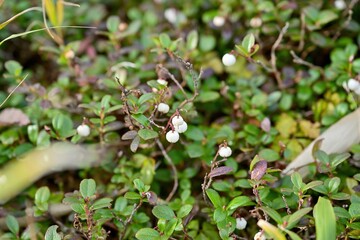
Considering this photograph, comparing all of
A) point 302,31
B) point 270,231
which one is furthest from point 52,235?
point 302,31

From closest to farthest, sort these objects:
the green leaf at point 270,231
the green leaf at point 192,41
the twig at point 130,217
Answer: the green leaf at point 270,231
the twig at point 130,217
the green leaf at point 192,41

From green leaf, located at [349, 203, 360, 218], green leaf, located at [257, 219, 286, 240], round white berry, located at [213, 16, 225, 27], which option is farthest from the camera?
round white berry, located at [213, 16, 225, 27]

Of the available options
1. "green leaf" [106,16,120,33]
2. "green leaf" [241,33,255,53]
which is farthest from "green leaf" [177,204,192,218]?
"green leaf" [106,16,120,33]

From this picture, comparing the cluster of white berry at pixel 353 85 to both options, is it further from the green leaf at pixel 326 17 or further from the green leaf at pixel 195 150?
the green leaf at pixel 195 150

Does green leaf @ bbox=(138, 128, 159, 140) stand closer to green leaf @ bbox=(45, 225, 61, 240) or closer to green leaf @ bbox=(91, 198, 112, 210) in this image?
green leaf @ bbox=(91, 198, 112, 210)

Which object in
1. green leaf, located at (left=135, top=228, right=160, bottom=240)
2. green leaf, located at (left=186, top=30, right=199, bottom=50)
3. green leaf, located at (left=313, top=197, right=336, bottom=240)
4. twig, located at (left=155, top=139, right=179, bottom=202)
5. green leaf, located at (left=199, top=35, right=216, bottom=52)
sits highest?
green leaf, located at (left=186, top=30, right=199, bottom=50)

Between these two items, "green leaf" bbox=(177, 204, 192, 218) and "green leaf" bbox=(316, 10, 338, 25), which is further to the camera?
"green leaf" bbox=(316, 10, 338, 25)

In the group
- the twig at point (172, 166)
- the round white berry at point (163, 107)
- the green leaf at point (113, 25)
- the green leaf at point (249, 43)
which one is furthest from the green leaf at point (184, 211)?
the green leaf at point (113, 25)

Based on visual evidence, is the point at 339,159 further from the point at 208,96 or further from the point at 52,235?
the point at 52,235
